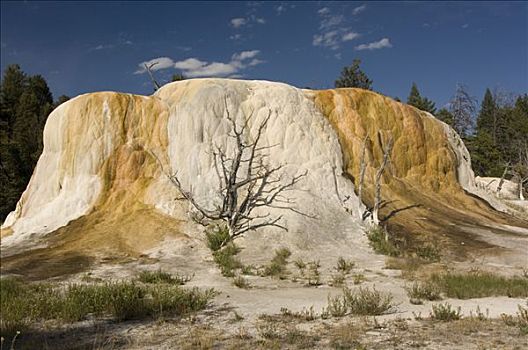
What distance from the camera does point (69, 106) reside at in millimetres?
18875

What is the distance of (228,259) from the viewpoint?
45.9 feet

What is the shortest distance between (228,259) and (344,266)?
10.3ft

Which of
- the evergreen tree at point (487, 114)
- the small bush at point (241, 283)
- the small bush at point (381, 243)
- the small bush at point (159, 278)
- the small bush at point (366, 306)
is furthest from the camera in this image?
the evergreen tree at point (487, 114)

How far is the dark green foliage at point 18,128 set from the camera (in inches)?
1046

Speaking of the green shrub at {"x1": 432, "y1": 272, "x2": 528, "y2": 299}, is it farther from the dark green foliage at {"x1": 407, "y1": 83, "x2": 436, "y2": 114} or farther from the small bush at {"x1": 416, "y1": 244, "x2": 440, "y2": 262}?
the dark green foliage at {"x1": 407, "y1": 83, "x2": 436, "y2": 114}

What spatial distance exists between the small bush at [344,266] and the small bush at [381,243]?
5.60 ft

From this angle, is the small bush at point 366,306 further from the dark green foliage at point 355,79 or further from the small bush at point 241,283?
the dark green foliage at point 355,79

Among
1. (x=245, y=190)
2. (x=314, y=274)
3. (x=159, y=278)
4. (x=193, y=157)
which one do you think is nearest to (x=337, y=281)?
(x=314, y=274)

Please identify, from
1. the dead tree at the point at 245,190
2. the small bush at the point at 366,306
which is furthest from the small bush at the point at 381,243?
the small bush at the point at 366,306

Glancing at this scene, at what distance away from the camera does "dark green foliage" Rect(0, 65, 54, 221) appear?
26562mm

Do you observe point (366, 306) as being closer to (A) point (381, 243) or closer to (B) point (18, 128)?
(A) point (381, 243)

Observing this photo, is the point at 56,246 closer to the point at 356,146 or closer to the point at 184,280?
the point at 184,280

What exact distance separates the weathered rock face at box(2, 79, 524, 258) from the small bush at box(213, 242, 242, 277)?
1702mm

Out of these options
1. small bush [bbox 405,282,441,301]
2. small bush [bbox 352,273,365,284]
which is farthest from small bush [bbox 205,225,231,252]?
small bush [bbox 405,282,441,301]
